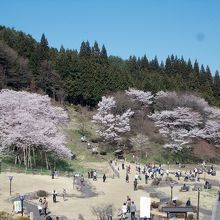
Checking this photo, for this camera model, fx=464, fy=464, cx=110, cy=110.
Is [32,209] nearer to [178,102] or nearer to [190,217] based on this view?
[190,217]

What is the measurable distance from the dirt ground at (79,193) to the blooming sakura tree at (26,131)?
5.32 m

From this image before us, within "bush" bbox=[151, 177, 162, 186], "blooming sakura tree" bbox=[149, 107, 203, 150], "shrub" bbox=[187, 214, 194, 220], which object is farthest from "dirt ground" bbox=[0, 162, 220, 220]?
"blooming sakura tree" bbox=[149, 107, 203, 150]

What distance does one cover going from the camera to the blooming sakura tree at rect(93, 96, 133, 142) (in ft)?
195

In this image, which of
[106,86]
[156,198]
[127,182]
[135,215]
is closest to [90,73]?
[106,86]

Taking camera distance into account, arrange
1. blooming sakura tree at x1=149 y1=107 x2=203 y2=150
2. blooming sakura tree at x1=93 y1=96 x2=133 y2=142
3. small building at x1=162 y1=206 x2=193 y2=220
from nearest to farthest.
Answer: small building at x1=162 y1=206 x2=193 y2=220 → blooming sakura tree at x1=93 y1=96 x2=133 y2=142 → blooming sakura tree at x1=149 y1=107 x2=203 y2=150

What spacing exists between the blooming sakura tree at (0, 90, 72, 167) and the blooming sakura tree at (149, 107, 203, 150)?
19215 millimetres

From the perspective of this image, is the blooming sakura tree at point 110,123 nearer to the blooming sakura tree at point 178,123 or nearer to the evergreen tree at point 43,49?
the blooming sakura tree at point 178,123

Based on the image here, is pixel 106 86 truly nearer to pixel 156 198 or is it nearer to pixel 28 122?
pixel 28 122

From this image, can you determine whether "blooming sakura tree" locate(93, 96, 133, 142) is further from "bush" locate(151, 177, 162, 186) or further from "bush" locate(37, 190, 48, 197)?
"bush" locate(37, 190, 48, 197)

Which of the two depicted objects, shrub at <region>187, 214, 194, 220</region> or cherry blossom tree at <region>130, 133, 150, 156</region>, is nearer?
shrub at <region>187, 214, 194, 220</region>

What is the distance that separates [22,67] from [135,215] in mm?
42793

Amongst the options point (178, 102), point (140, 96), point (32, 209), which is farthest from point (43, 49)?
point (32, 209)

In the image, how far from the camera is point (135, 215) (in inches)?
1105

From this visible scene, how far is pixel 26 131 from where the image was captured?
43.8 meters
